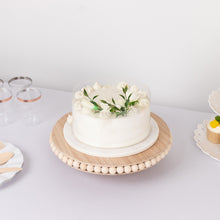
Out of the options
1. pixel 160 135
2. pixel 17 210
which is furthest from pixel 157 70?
pixel 17 210

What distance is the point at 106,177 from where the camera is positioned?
0.95 m

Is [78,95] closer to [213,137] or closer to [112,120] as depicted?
[112,120]

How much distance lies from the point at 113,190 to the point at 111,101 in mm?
232

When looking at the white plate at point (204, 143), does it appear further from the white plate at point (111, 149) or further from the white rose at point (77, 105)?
the white rose at point (77, 105)

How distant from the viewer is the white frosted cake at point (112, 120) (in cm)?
91

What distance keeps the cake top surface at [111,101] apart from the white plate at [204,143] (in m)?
0.21

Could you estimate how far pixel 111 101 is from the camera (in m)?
0.97

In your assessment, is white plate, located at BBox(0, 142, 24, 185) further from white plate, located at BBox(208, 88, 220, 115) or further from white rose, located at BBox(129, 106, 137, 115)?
white plate, located at BBox(208, 88, 220, 115)

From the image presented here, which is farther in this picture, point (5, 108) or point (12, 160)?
point (5, 108)

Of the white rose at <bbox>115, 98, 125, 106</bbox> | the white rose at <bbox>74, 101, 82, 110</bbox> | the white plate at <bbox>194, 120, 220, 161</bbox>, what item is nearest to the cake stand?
the white plate at <bbox>194, 120, 220, 161</bbox>

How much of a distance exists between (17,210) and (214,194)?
47cm

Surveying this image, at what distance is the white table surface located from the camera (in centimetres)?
83

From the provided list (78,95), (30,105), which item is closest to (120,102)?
(78,95)

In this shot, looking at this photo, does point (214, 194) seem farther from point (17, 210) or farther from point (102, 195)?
point (17, 210)
